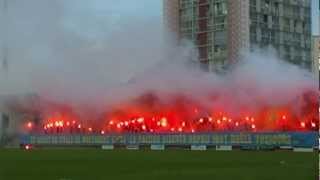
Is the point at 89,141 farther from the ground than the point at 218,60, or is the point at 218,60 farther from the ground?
the point at 218,60

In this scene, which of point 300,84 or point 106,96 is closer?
point 300,84

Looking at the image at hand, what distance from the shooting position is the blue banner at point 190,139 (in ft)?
241

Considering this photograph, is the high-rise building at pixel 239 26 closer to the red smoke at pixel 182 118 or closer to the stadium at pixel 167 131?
the red smoke at pixel 182 118

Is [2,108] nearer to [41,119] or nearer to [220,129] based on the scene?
[41,119]

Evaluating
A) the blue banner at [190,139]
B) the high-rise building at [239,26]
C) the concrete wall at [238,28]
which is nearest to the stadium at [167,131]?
the blue banner at [190,139]

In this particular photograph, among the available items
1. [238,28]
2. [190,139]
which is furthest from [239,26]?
[190,139]

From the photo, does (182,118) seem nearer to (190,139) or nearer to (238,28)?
(190,139)

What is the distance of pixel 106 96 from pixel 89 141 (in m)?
6.96

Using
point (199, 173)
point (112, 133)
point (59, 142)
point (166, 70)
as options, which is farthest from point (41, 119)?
point (199, 173)

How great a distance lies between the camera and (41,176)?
108 feet

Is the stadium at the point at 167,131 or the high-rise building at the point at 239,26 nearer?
the stadium at the point at 167,131

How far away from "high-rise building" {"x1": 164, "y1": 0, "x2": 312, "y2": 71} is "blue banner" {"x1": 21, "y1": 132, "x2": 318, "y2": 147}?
46.4 ft

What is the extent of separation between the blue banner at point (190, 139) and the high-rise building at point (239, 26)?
14.1 m

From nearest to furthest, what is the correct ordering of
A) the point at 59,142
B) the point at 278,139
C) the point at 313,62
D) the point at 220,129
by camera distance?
the point at 278,139
the point at 220,129
the point at 59,142
the point at 313,62
